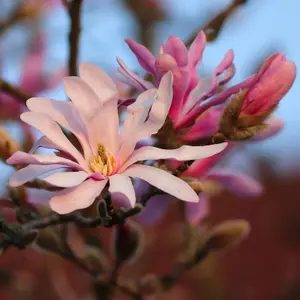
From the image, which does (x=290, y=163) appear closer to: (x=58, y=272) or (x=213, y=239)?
(x=58, y=272)

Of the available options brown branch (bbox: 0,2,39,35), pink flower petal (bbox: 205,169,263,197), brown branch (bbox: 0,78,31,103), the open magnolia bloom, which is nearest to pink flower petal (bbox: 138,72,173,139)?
the open magnolia bloom

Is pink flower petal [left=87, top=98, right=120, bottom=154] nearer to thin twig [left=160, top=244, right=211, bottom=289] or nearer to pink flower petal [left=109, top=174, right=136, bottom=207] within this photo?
pink flower petal [left=109, top=174, right=136, bottom=207]

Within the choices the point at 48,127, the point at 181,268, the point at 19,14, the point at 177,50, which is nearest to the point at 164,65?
the point at 177,50

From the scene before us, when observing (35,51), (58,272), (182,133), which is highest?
(182,133)

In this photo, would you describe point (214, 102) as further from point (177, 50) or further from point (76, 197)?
point (76, 197)

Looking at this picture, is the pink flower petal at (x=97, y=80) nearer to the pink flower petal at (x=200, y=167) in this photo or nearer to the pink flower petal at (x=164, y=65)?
the pink flower petal at (x=164, y=65)

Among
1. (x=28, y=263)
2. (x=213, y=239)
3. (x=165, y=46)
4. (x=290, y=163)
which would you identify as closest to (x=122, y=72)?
(x=165, y=46)

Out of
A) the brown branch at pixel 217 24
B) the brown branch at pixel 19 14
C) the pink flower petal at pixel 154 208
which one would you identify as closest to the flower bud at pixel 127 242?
the pink flower petal at pixel 154 208
